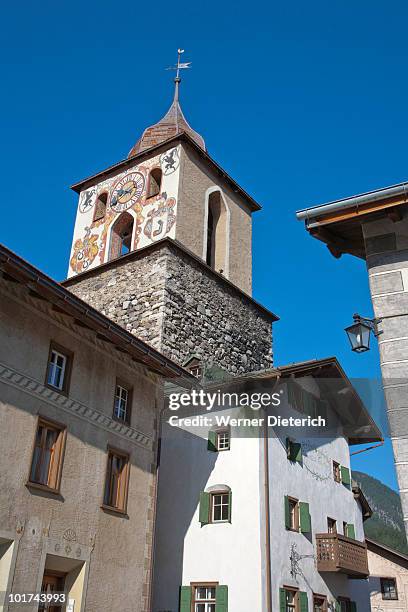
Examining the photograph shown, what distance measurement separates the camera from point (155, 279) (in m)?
19.2

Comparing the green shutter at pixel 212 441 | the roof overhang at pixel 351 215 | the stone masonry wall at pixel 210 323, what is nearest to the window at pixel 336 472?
the stone masonry wall at pixel 210 323

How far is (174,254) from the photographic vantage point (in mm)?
19703

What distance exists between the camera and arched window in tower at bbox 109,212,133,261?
22.4 metres

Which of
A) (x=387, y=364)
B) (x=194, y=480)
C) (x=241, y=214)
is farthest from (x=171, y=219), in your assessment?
(x=387, y=364)

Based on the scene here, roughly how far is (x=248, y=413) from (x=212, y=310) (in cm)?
559

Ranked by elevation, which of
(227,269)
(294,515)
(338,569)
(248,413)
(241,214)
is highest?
(241,214)

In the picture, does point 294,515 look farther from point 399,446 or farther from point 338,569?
point 399,446

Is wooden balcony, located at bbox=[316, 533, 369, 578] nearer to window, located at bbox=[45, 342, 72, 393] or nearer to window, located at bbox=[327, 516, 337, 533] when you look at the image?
window, located at bbox=[327, 516, 337, 533]

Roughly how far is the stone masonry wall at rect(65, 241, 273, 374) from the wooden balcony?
5957 millimetres

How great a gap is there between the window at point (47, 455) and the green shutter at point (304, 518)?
6995 mm

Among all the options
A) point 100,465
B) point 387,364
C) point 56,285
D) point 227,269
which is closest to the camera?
point 387,364

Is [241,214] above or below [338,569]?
above

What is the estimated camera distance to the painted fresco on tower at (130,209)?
2120 centimetres

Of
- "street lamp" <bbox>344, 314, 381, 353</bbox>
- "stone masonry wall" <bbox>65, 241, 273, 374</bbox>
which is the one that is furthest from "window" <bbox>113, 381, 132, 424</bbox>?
"street lamp" <bbox>344, 314, 381, 353</bbox>
